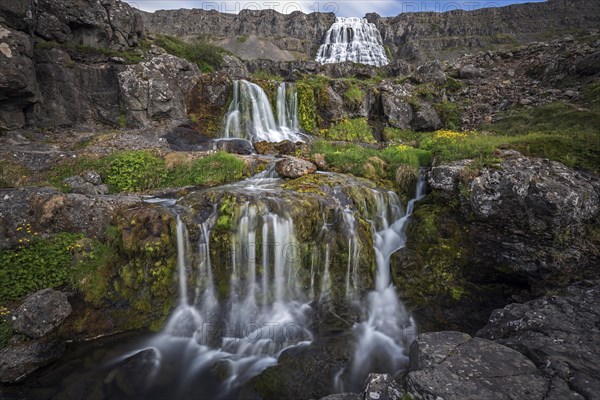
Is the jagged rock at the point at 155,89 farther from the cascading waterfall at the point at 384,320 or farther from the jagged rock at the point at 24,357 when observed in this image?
the cascading waterfall at the point at 384,320

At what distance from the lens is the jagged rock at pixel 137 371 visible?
588 cm

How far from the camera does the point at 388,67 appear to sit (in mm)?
38906

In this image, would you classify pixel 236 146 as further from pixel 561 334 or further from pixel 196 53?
pixel 196 53

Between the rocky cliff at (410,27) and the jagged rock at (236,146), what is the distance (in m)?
70.7

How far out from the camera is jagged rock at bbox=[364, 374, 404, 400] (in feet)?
12.7

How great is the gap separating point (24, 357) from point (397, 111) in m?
18.6

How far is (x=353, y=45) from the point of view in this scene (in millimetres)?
68312

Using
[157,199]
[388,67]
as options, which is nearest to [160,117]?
[157,199]

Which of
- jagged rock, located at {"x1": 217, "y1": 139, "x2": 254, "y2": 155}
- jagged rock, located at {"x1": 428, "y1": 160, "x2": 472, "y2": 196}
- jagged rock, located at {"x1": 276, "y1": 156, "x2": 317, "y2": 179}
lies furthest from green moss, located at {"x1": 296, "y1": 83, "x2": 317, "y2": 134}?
jagged rock, located at {"x1": 428, "y1": 160, "x2": 472, "y2": 196}

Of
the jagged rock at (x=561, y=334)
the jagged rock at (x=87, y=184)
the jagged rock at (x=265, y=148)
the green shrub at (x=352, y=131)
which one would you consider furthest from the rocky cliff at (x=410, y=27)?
the jagged rock at (x=561, y=334)

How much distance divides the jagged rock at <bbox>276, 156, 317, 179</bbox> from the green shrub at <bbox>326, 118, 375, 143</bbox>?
629 centimetres

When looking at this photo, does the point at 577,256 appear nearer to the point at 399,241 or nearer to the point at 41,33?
the point at 399,241

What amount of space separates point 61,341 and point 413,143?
15258 millimetres

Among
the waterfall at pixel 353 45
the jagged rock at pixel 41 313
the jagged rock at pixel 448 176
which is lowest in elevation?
the jagged rock at pixel 41 313
